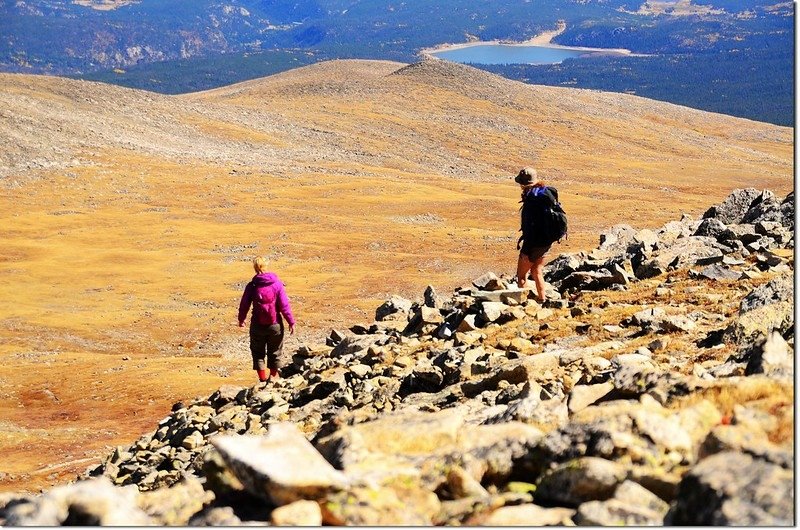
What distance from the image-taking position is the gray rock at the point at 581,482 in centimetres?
524

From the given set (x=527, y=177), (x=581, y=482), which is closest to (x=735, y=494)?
(x=581, y=482)

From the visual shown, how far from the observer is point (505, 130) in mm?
92000

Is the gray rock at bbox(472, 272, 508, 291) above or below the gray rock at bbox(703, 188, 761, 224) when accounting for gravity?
below

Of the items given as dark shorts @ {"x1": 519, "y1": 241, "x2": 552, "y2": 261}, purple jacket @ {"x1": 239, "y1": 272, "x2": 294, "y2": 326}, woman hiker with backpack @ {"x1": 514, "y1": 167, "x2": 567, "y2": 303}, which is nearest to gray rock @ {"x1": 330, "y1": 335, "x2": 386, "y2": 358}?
purple jacket @ {"x1": 239, "y1": 272, "x2": 294, "y2": 326}

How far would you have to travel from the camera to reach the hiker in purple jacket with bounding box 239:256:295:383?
14.0m

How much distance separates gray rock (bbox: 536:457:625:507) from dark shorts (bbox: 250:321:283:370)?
9454mm

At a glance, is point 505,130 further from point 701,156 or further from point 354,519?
point 354,519

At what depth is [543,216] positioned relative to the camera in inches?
534

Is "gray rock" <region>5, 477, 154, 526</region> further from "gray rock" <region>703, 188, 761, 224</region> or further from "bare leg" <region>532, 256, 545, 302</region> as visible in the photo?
"gray rock" <region>703, 188, 761, 224</region>

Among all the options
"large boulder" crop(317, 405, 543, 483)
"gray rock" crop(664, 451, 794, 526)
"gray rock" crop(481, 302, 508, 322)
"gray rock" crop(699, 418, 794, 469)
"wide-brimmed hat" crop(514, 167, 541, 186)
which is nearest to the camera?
"gray rock" crop(664, 451, 794, 526)

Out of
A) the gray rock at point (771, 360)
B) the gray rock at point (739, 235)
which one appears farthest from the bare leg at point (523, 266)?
the gray rock at point (771, 360)

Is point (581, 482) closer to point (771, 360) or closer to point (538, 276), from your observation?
point (771, 360)

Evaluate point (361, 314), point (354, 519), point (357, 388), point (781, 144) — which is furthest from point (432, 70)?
point (354, 519)

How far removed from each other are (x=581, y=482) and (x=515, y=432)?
1075mm
